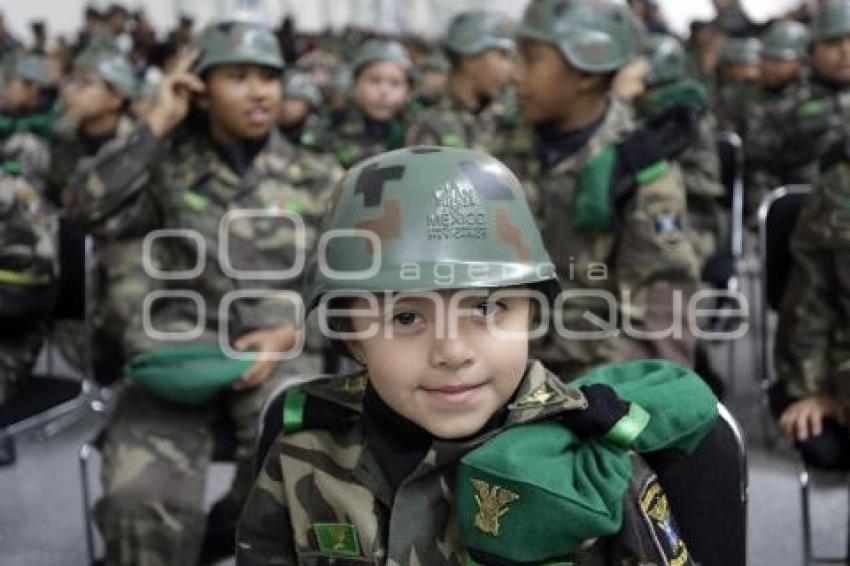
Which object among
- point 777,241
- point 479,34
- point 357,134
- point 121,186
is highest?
point 479,34

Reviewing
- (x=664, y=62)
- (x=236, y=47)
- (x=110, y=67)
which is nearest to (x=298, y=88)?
(x=110, y=67)

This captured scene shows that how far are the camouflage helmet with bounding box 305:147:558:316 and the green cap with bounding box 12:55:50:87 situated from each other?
22.2 feet

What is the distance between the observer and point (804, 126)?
177 inches

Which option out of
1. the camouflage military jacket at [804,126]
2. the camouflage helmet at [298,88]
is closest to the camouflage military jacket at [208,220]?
the camouflage military jacket at [804,126]

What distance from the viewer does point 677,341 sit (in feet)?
6.88

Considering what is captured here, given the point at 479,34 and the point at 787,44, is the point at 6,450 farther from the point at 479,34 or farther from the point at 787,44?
the point at 787,44

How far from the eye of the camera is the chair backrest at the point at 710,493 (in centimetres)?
119

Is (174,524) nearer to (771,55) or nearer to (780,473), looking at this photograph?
(780,473)

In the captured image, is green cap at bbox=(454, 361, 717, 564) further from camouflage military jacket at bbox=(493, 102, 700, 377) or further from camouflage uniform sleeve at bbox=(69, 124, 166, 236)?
camouflage uniform sleeve at bbox=(69, 124, 166, 236)

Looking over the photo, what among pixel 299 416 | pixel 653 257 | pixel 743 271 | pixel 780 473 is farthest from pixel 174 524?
pixel 743 271

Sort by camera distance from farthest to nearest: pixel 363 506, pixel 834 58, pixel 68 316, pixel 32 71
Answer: pixel 32 71
pixel 834 58
pixel 68 316
pixel 363 506

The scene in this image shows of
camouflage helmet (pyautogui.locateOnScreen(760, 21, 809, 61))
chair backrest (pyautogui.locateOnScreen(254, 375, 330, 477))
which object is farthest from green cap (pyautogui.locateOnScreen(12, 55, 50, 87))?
chair backrest (pyautogui.locateOnScreen(254, 375, 330, 477))

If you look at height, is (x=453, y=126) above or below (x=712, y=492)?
above

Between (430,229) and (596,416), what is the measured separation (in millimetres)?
259
